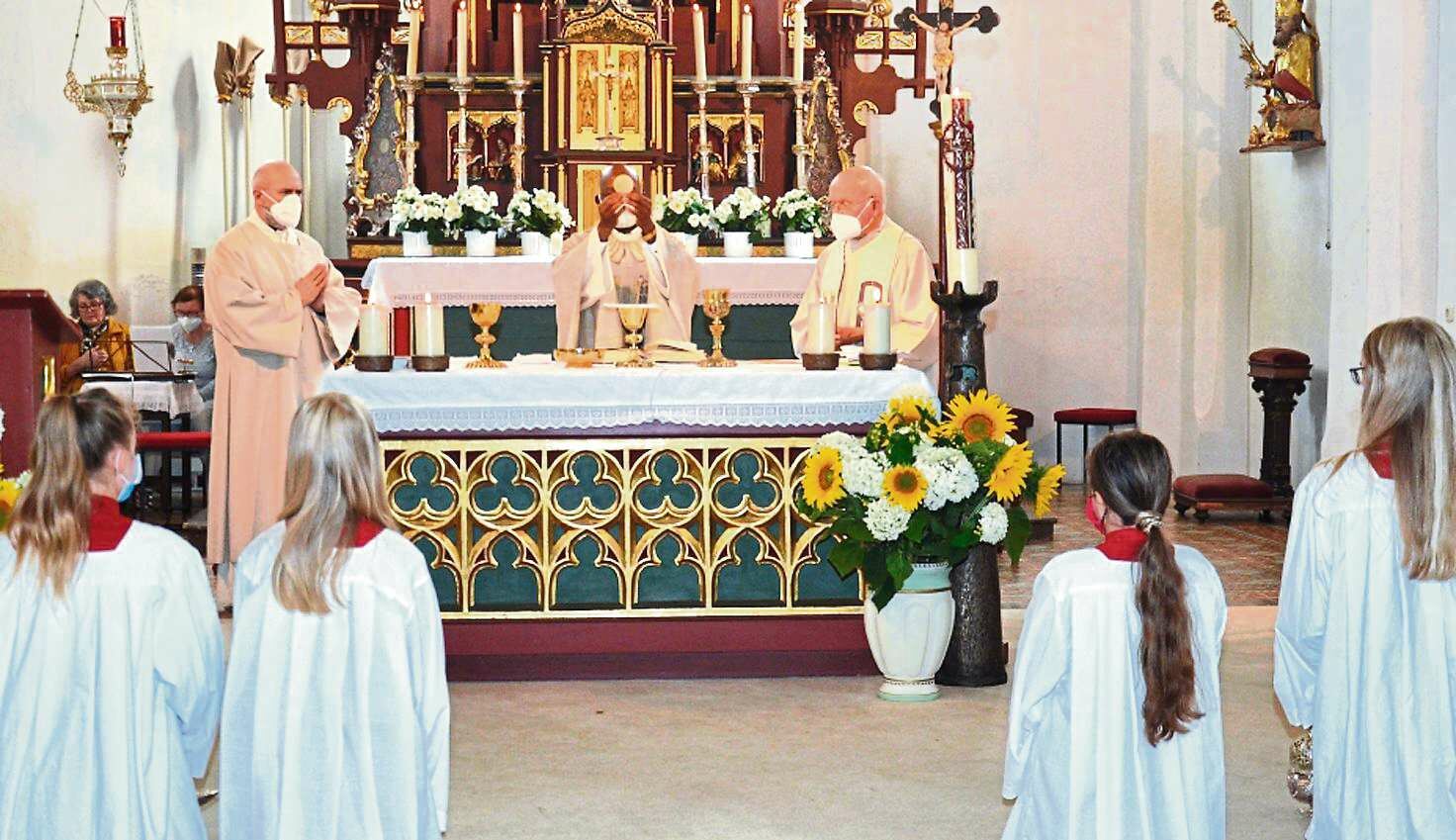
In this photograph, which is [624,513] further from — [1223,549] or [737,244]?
[1223,549]

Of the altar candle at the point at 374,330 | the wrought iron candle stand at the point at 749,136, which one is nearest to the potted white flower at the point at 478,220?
the wrought iron candle stand at the point at 749,136

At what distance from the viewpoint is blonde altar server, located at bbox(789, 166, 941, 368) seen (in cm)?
809

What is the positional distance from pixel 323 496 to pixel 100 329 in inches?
348

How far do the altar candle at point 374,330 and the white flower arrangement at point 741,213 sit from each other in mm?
3500

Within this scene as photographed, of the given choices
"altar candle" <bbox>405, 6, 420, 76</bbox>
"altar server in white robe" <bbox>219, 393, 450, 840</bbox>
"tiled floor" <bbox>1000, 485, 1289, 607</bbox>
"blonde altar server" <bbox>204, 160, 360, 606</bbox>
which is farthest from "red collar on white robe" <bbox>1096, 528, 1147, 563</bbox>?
"altar candle" <bbox>405, 6, 420, 76</bbox>

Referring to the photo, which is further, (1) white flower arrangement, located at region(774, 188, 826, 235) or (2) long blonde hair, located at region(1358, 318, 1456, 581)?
(1) white flower arrangement, located at region(774, 188, 826, 235)

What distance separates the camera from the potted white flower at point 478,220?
1066 cm

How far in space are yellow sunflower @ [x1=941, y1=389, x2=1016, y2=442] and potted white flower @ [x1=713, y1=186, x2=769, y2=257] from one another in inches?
162

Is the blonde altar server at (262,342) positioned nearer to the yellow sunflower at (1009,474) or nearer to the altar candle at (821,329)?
the altar candle at (821,329)

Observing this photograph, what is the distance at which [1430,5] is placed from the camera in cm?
991

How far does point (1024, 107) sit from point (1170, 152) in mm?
1363

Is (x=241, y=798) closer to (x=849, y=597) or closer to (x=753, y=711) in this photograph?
(x=753, y=711)

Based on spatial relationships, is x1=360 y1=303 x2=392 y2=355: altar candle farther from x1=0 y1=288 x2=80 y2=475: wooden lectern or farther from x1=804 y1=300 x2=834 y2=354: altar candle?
x1=804 y1=300 x2=834 y2=354: altar candle

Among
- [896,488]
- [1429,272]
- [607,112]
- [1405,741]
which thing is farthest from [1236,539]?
[1405,741]
